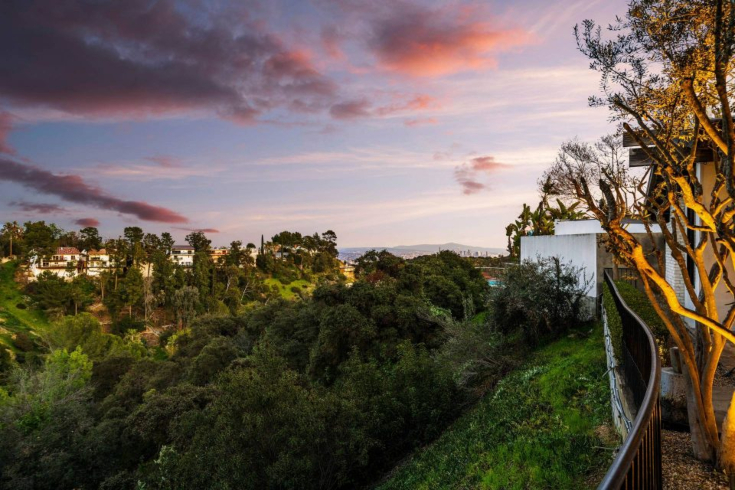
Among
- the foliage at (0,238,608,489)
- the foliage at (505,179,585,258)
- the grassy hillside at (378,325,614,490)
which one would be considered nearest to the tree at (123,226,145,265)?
the foliage at (0,238,608,489)

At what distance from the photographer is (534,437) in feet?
22.4

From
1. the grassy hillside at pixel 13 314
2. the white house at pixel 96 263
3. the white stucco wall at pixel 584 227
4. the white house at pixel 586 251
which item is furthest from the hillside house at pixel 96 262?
the white house at pixel 586 251

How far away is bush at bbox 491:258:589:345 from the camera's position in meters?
13.5

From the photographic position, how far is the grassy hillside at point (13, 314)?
51406 millimetres

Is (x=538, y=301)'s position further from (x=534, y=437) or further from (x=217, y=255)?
(x=217, y=255)

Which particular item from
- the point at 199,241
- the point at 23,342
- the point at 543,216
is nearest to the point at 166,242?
the point at 199,241

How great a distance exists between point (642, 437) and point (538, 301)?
12.2 m

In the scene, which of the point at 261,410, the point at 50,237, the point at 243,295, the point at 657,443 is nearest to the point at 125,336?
the point at 243,295

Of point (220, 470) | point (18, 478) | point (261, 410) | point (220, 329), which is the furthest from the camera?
point (220, 329)

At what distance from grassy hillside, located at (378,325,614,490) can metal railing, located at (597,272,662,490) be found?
1466 mm

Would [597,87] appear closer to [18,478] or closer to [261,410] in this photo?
[261,410]

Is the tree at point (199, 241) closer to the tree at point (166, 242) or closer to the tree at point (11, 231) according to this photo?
the tree at point (166, 242)

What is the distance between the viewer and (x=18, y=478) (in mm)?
17266

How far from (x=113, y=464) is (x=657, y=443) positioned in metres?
22.4
